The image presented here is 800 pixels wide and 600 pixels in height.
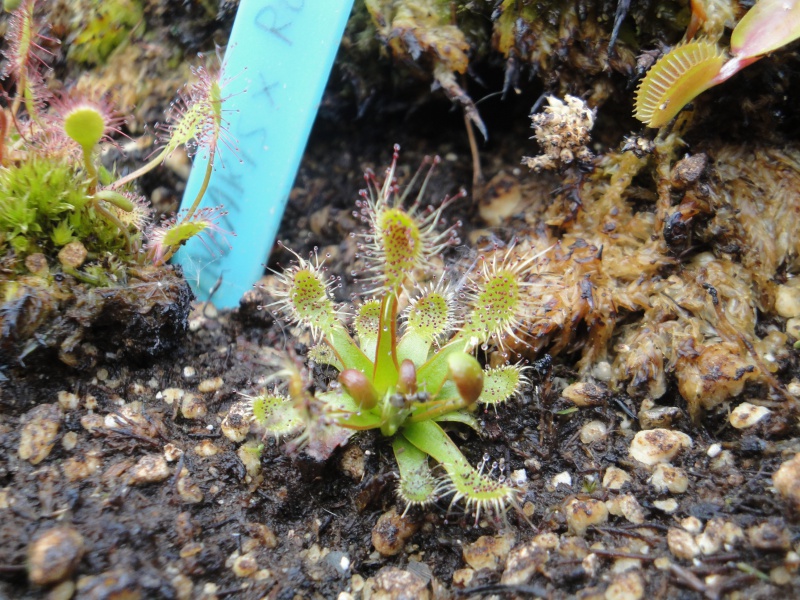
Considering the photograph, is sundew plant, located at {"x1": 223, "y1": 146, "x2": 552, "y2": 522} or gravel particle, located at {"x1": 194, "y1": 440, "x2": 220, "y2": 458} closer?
sundew plant, located at {"x1": 223, "y1": 146, "x2": 552, "y2": 522}

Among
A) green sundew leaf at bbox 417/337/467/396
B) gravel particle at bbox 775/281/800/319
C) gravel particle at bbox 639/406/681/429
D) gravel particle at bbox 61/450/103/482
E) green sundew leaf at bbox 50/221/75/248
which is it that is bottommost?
gravel particle at bbox 639/406/681/429

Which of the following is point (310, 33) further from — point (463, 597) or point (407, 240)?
point (463, 597)

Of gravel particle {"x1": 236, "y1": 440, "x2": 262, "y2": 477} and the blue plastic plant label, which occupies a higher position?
the blue plastic plant label

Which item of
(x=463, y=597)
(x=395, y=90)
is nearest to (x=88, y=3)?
(x=395, y=90)

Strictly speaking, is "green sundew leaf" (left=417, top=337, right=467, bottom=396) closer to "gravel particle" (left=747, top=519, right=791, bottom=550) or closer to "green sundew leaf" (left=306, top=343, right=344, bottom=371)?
"green sundew leaf" (left=306, top=343, right=344, bottom=371)

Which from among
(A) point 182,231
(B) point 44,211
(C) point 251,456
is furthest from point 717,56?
(B) point 44,211

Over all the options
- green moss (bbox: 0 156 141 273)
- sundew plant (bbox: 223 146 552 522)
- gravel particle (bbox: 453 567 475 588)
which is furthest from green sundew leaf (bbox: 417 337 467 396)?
green moss (bbox: 0 156 141 273)

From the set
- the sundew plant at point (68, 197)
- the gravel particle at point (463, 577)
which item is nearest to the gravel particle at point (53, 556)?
the sundew plant at point (68, 197)

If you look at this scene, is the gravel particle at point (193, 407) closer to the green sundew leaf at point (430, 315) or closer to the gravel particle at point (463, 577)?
the green sundew leaf at point (430, 315)
